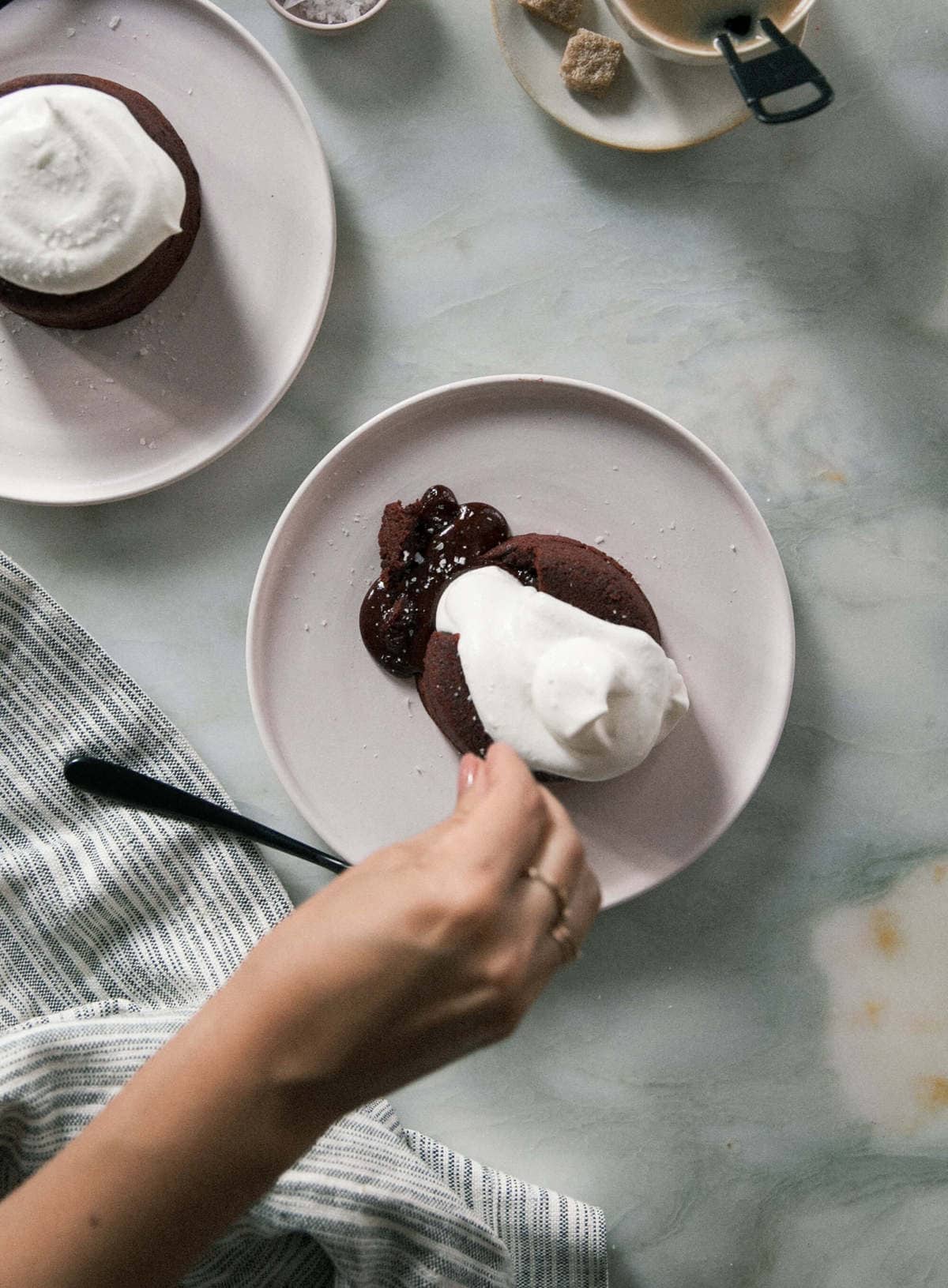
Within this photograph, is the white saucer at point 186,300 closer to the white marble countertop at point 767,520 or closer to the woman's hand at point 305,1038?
the white marble countertop at point 767,520

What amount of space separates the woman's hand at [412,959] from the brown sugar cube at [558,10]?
39.2 inches

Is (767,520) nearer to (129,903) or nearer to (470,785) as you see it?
(470,785)

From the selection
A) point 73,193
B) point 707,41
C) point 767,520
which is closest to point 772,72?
point 707,41

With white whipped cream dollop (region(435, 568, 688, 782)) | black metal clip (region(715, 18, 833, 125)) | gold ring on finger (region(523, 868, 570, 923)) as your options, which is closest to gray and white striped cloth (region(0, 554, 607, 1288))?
white whipped cream dollop (region(435, 568, 688, 782))

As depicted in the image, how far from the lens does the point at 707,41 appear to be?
4.03 ft

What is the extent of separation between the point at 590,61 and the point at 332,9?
34 cm

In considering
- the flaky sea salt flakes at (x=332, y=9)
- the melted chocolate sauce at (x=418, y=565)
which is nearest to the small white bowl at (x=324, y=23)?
the flaky sea salt flakes at (x=332, y=9)

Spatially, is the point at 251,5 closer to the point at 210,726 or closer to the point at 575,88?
the point at 575,88

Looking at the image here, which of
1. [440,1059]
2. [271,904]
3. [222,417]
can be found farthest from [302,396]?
[440,1059]

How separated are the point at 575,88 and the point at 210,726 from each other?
94 cm

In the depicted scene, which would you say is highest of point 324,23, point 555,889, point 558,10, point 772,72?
point 324,23

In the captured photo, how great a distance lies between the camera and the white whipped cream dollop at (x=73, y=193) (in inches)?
46.5

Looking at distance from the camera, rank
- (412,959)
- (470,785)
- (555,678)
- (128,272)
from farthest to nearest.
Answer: (128,272), (555,678), (470,785), (412,959)

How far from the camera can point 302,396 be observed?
4.59 ft
